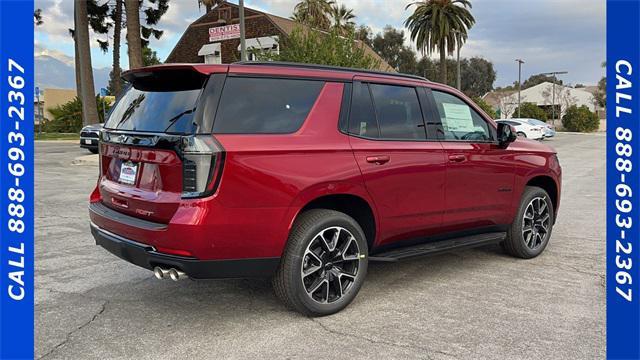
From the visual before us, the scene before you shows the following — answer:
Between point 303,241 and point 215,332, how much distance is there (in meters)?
0.89

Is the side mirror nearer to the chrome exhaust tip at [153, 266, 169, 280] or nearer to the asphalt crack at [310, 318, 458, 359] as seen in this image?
the asphalt crack at [310, 318, 458, 359]

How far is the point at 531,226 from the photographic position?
5691 millimetres

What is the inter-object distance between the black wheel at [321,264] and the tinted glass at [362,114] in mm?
703

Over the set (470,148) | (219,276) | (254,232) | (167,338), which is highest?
(470,148)

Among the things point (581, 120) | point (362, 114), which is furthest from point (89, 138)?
point (581, 120)

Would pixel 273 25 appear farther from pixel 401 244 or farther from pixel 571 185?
pixel 401 244

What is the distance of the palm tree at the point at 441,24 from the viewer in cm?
3856

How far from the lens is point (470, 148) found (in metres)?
5.01

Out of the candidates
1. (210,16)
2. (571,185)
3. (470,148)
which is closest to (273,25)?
(210,16)

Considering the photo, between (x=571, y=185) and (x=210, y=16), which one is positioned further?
(x=210, y=16)

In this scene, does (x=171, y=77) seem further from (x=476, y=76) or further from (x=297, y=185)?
(x=476, y=76)

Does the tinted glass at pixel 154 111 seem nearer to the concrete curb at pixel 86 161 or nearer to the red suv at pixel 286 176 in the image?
the red suv at pixel 286 176

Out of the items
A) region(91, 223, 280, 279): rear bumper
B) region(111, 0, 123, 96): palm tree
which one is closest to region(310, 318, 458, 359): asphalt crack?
region(91, 223, 280, 279): rear bumper

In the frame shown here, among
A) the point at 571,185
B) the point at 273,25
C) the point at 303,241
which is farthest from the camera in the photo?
the point at 273,25
